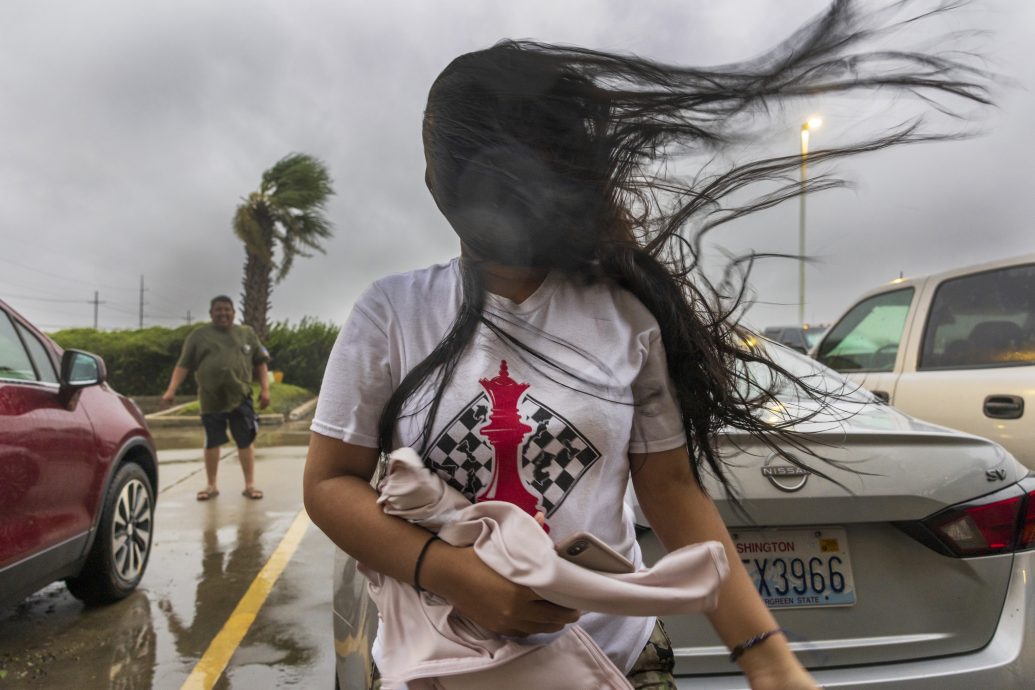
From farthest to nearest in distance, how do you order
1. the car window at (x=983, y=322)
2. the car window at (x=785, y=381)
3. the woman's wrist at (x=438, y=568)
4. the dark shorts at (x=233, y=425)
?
the dark shorts at (x=233, y=425) < the car window at (x=983, y=322) < the car window at (x=785, y=381) < the woman's wrist at (x=438, y=568)

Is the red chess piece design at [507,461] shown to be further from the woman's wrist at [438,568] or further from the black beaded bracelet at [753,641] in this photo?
the black beaded bracelet at [753,641]

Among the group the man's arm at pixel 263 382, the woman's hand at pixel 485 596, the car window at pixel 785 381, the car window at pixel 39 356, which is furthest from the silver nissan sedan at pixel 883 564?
the man's arm at pixel 263 382

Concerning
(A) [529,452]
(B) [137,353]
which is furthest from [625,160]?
(B) [137,353]

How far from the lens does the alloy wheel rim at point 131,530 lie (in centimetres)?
443

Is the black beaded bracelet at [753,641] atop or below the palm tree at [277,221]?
below

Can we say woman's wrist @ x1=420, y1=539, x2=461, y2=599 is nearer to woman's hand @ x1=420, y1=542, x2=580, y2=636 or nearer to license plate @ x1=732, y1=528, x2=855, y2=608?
woman's hand @ x1=420, y1=542, x2=580, y2=636

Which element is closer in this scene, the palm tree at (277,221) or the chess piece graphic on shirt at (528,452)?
the chess piece graphic on shirt at (528,452)

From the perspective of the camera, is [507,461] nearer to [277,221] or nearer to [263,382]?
[263,382]

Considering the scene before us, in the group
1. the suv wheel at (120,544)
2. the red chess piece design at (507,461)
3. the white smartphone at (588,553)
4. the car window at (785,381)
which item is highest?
the car window at (785,381)

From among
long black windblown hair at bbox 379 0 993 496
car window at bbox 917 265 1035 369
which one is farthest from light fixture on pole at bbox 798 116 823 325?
car window at bbox 917 265 1035 369

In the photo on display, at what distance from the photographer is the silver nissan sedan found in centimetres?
228

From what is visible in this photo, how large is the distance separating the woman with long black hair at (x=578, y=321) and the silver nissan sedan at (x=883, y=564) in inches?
34.3

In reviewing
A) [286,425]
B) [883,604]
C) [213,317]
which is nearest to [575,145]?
[883,604]

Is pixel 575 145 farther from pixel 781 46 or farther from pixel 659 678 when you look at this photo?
pixel 659 678
